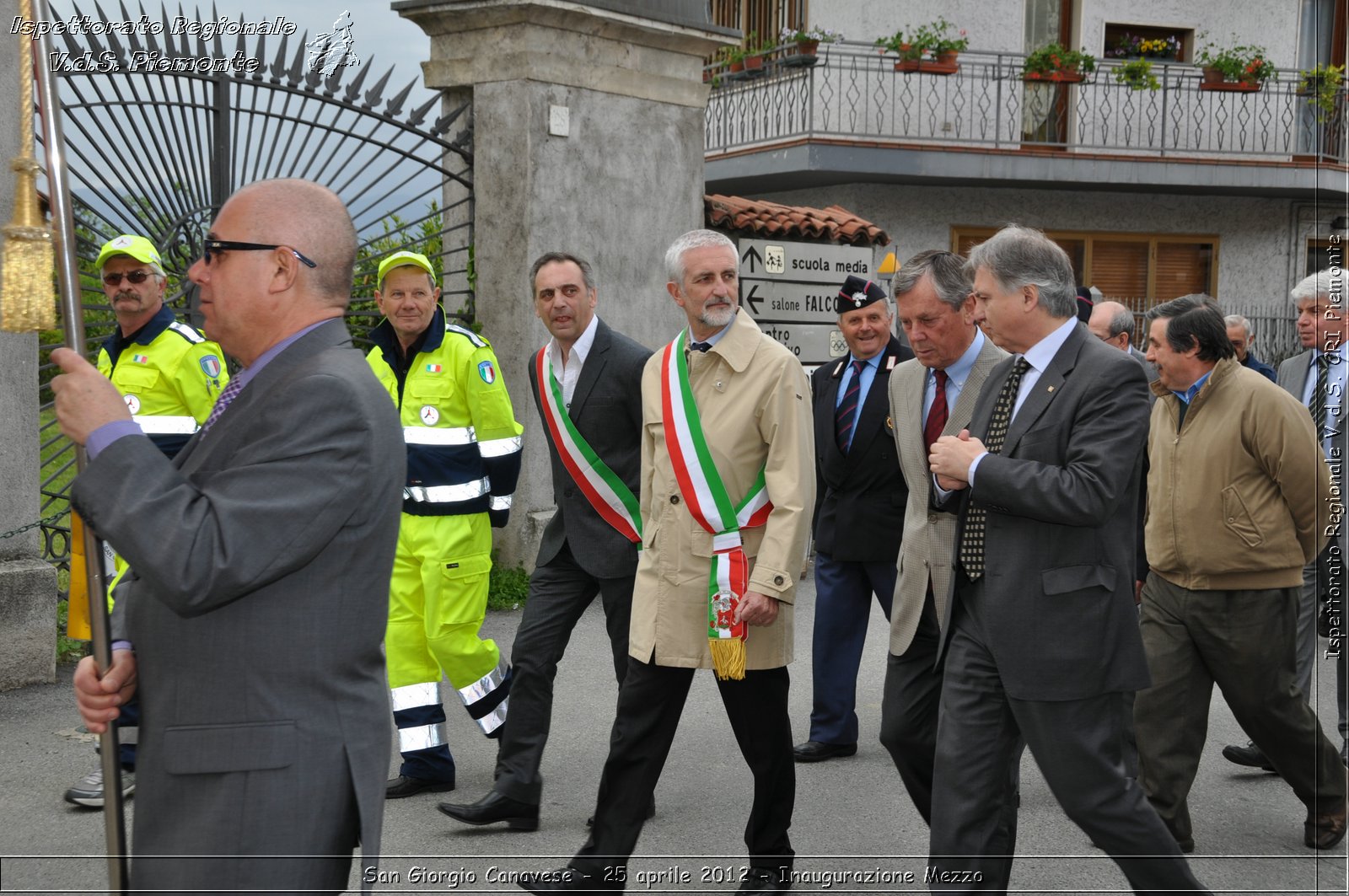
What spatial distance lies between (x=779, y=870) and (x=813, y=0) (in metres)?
16.7

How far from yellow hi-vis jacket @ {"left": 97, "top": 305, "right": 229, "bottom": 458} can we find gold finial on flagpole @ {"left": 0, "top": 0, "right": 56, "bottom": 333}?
3.03 meters

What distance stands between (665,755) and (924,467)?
4.25ft

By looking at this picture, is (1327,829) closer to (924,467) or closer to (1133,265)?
(924,467)

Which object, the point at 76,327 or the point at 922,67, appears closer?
the point at 76,327

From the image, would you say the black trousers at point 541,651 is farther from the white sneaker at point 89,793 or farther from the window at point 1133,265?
the window at point 1133,265

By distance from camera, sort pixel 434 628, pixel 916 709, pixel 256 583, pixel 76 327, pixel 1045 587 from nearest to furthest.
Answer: pixel 256 583
pixel 76 327
pixel 1045 587
pixel 916 709
pixel 434 628

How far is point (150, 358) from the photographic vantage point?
5.53 meters

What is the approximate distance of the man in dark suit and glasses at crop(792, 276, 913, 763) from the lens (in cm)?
616

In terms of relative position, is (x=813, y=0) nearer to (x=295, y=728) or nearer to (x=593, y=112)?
(x=593, y=112)

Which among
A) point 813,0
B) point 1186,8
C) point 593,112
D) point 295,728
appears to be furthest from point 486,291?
point 1186,8

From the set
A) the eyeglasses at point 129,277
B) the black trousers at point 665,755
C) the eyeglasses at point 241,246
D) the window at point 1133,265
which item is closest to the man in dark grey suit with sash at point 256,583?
the eyeglasses at point 241,246

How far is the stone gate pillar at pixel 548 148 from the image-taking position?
9.48 metres

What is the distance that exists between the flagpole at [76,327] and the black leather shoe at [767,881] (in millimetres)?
2430

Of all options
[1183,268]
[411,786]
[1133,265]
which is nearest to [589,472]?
[411,786]
